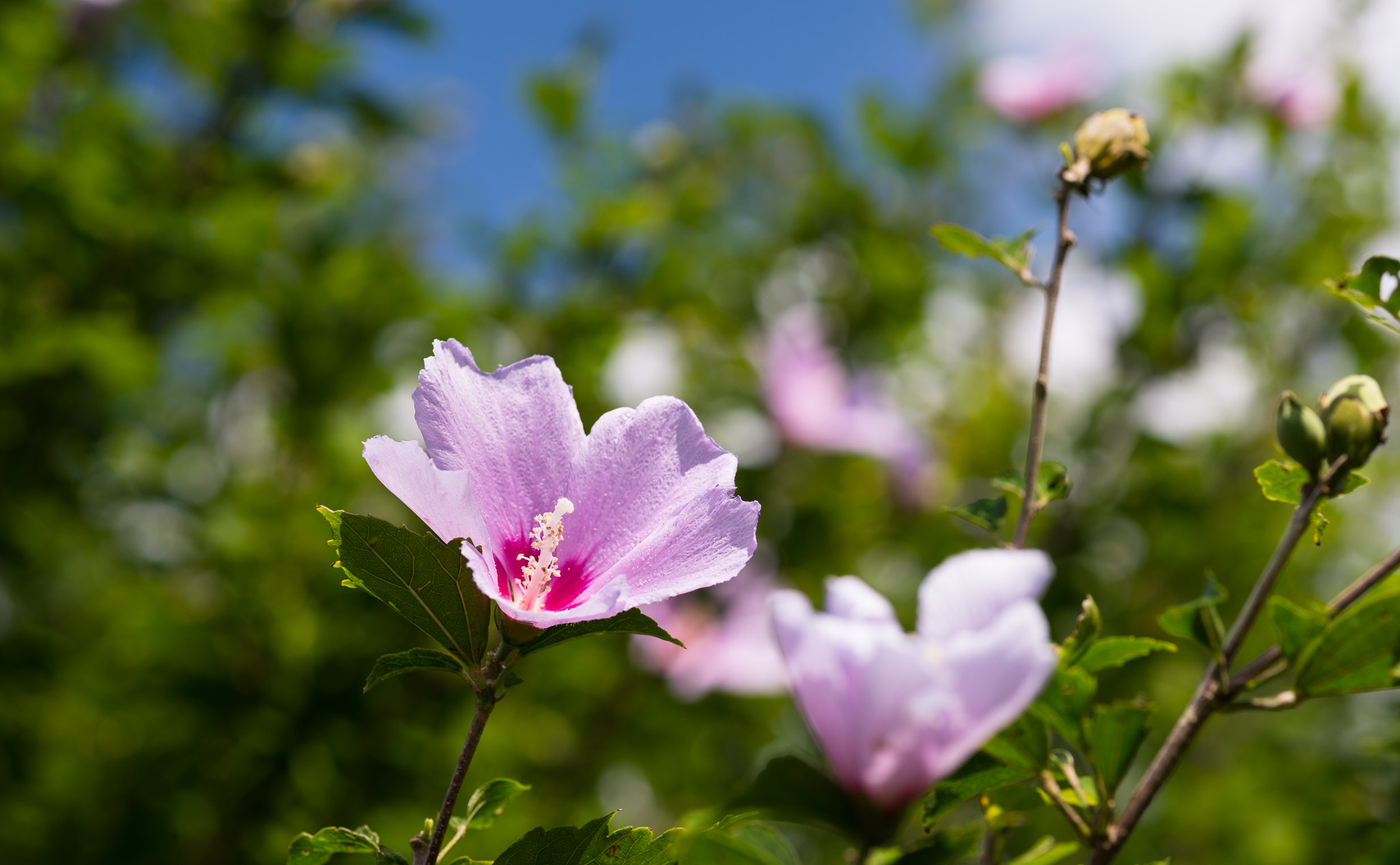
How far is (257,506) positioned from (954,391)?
2584 mm

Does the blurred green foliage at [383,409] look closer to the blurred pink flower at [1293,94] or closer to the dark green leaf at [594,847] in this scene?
the blurred pink flower at [1293,94]

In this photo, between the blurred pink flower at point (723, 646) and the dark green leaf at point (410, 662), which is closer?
the dark green leaf at point (410, 662)

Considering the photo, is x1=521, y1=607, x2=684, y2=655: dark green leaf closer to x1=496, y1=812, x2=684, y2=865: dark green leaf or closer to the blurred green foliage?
x1=496, y1=812, x2=684, y2=865: dark green leaf

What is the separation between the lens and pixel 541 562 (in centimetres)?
80

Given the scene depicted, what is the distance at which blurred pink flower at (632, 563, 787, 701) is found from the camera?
8.63 ft

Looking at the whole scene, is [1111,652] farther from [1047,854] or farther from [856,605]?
[856,605]

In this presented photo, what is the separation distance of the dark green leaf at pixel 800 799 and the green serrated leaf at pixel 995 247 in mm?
592

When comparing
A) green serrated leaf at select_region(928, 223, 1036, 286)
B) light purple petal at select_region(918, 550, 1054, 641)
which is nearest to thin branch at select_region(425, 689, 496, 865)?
light purple petal at select_region(918, 550, 1054, 641)

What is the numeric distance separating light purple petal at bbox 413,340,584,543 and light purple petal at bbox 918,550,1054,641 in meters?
0.32

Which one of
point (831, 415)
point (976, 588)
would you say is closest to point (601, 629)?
point (976, 588)

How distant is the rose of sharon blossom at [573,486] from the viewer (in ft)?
2.56

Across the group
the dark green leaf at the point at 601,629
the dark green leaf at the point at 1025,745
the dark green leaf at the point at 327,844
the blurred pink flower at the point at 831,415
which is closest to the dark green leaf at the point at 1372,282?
the dark green leaf at the point at 1025,745

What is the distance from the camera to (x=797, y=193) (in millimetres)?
3887

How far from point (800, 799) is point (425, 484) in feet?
1.13
